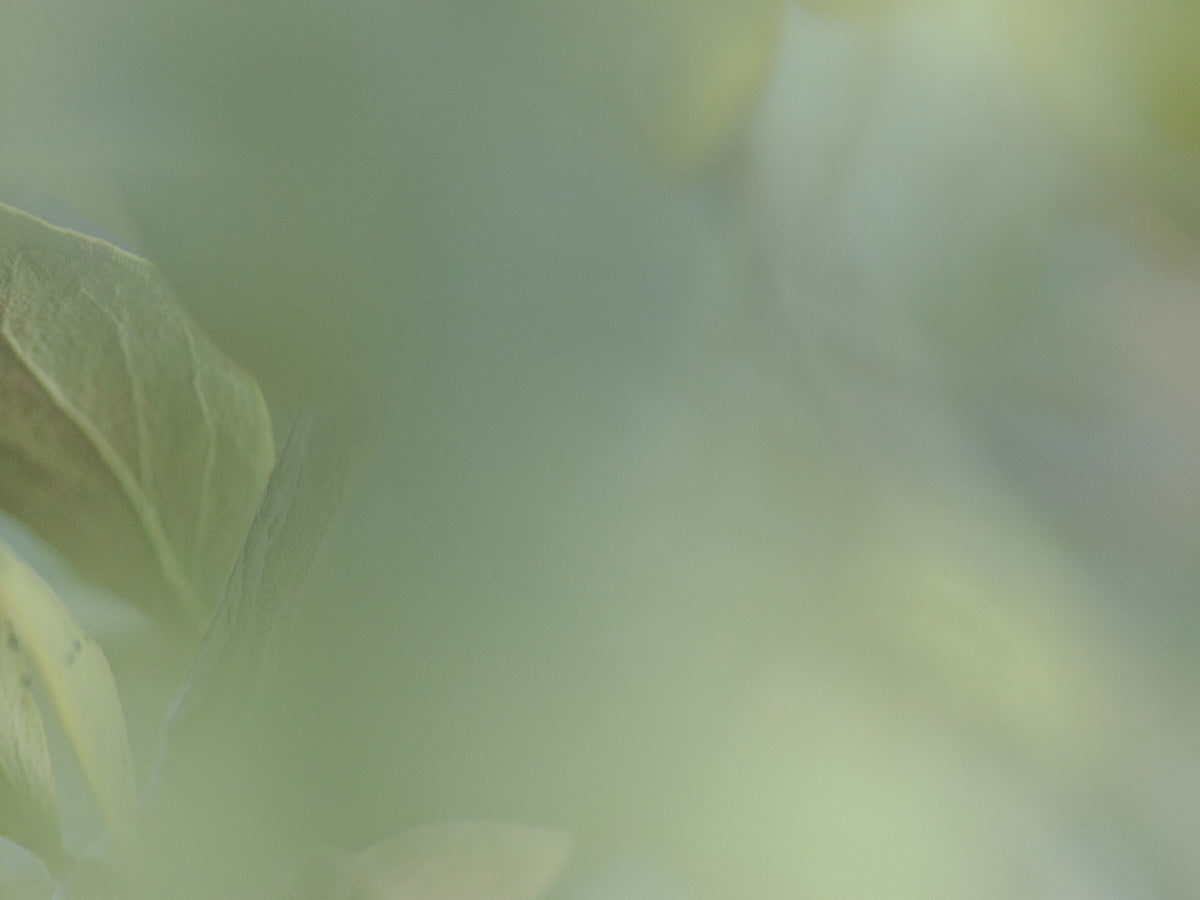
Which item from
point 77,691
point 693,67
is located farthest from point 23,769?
point 693,67

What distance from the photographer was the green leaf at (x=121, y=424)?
0.45 feet

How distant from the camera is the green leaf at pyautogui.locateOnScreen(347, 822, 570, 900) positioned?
0.43 feet

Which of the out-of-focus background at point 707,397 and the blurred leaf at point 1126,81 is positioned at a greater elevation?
the blurred leaf at point 1126,81

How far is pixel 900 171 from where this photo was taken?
147mm

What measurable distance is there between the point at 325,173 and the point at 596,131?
0.12ft

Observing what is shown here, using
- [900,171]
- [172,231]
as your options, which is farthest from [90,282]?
[900,171]

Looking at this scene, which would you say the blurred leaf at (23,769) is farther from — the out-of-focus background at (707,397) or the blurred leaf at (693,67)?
the blurred leaf at (693,67)

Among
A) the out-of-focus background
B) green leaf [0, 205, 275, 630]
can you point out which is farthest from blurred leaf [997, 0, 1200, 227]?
green leaf [0, 205, 275, 630]

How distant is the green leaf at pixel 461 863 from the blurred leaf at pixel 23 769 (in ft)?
0.14

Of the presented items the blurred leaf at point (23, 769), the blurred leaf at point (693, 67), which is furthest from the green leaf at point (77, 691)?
the blurred leaf at point (693, 67)

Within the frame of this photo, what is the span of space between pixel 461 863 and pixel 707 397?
0.23ft

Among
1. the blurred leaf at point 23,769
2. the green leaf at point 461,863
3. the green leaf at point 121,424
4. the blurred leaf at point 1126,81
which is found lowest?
the green leaf at point 461,863

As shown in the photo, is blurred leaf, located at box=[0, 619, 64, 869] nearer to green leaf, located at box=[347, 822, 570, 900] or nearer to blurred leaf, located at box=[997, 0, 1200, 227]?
green leaf, located at box=[347, 822, 570, 900]

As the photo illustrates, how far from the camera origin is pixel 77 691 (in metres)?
0.13
